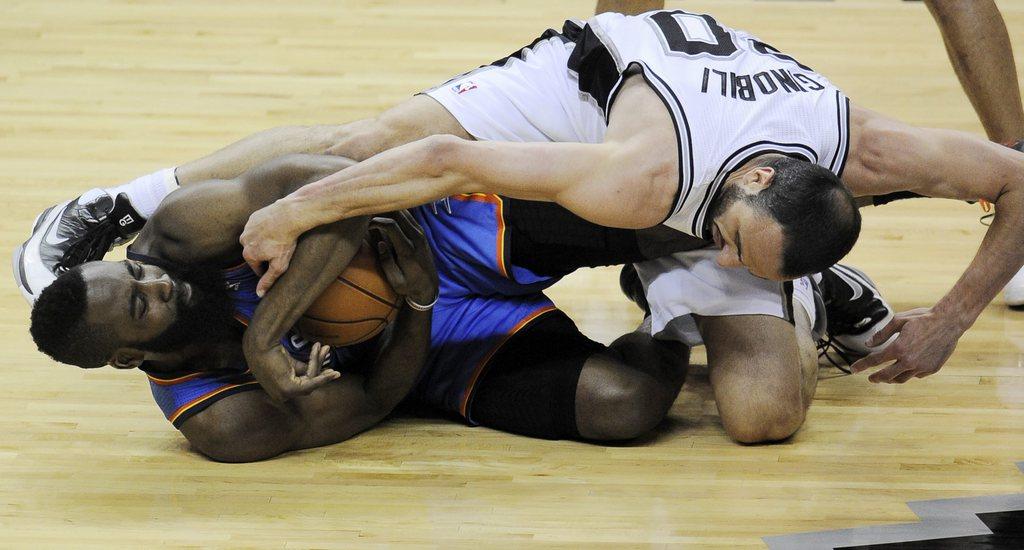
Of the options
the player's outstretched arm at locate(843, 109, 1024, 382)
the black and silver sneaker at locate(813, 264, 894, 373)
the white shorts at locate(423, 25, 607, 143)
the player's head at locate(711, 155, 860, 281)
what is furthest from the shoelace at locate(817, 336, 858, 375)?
the white shorts at locate(423, 25, 607, 143)

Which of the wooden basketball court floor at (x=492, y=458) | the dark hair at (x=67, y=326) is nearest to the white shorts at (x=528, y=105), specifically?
the wooden basketball court floor at (x=492, y=458)

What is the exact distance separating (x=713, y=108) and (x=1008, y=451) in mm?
1137

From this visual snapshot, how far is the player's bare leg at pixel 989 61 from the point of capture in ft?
13.2

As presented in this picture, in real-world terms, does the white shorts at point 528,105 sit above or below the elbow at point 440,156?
below

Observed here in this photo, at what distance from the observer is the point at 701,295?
334cm

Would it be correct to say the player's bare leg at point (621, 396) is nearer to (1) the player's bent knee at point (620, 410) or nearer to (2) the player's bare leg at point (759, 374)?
(1) the player's bent knee at point (620, 410)

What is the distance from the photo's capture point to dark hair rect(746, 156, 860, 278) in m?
2.86

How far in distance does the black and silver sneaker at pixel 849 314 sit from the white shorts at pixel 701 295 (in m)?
0.29

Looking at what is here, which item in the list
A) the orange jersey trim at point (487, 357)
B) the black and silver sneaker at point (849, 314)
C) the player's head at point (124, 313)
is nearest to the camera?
the player's head at point (124, 313)

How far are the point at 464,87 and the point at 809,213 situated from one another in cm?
109

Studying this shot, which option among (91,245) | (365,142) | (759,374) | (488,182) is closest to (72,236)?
(91,245)

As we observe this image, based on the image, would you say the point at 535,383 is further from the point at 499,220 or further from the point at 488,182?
the point at 488,182

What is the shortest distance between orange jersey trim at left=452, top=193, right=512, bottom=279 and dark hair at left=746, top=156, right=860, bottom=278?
770 mm

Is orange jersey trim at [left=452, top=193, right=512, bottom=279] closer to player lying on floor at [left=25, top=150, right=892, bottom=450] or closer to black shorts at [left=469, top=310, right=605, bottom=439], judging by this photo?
player lying on floor at [left=25, top=150, right=892, bottom=450]
